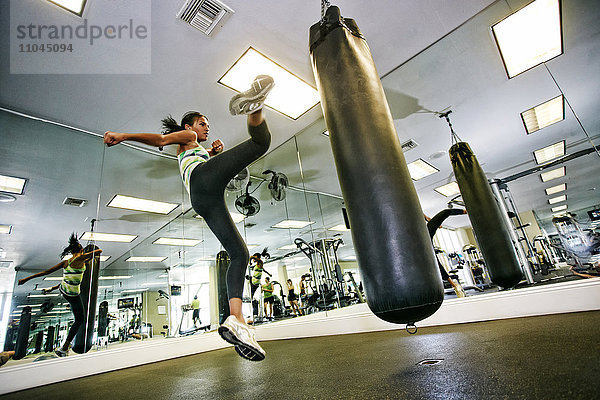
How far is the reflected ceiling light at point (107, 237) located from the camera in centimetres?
414

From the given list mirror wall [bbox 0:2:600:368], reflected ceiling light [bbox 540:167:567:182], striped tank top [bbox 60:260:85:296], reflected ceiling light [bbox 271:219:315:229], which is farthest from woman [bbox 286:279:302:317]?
reflected ceiling light [bbox 540:167:567:182]

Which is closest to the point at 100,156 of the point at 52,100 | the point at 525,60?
the point at 52,100

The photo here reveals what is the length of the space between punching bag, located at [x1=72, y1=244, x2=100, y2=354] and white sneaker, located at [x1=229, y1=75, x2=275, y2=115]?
392 centimetres

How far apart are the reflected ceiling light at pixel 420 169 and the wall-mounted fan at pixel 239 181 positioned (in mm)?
3030

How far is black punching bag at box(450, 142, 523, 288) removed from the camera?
2.32 metres

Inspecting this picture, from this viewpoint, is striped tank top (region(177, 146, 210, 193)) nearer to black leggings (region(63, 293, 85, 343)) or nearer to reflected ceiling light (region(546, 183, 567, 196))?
reflected ceiling light (region(546, 183, 567, 196))

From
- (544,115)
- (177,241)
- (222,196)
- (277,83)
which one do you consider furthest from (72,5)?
(544,115)

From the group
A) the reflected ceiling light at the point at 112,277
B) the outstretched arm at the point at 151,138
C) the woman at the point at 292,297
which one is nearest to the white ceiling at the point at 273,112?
the reflected ceiling light at the point at 112,277

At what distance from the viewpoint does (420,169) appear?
10.5 feet

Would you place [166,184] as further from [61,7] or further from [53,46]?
[61,7]

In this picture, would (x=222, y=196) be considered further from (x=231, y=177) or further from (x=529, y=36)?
(x=529, y=36)

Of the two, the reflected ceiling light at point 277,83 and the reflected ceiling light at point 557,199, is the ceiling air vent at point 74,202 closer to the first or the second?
the reflected ceiling light at point 277,83

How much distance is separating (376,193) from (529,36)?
3.44 meters

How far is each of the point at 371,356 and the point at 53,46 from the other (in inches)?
167
